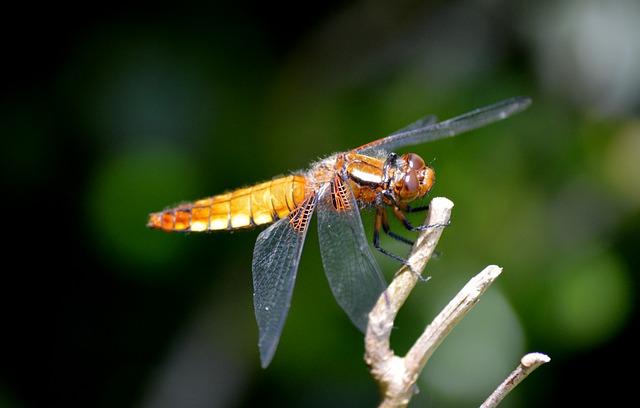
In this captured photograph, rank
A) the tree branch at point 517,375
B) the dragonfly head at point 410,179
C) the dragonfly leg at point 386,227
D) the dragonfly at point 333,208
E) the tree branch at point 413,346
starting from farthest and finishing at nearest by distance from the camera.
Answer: the dragonfly leg at point 386,227, the dragonfly head at point 410,179, the dragonfly at point 333,208, the tree branch at point 413,346, the tree branch at point 517,375

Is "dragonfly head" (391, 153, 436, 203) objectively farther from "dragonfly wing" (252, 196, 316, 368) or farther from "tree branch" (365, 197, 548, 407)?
"tree branch" (365, 197, 548, 407)

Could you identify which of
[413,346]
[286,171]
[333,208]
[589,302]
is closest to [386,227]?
[333,208]

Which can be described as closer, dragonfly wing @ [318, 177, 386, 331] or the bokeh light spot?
dragonfly wing @ [318, 177, 386, 331]

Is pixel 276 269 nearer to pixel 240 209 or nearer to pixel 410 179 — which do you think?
pixel 240 209

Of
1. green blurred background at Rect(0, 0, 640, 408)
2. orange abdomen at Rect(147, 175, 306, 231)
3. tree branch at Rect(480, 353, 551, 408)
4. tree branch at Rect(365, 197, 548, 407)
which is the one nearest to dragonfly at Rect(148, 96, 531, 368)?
orange abdomen at Rect(147, 175, 306, 231)

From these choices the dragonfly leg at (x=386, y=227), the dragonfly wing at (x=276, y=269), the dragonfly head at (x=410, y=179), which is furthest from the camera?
the dragonfly leg at (x=386, y=227)

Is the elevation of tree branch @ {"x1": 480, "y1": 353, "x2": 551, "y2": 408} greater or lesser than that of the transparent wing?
lesser

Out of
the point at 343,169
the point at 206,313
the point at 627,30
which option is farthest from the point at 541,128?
the point at 206,313

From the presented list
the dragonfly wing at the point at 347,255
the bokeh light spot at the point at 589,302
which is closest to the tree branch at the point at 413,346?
the dragonfly wing at the point at 347,255

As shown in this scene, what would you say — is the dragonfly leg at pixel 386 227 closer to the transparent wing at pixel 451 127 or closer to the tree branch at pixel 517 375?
the transparent wing at pixel 451 127
